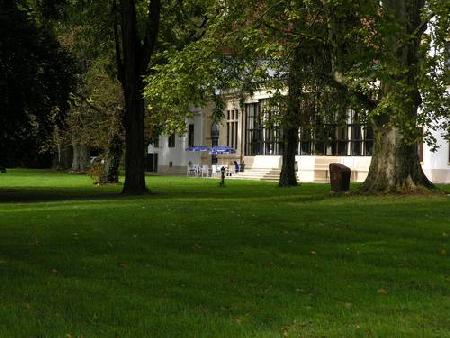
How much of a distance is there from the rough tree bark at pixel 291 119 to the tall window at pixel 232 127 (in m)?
27.0

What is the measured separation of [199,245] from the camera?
1136cm

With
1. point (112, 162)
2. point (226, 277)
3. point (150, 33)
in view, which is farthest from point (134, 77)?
point (226, 277)

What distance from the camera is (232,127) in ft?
214

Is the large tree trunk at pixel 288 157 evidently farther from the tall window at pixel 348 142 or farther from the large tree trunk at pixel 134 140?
the large tree trunk at pixel 134 140

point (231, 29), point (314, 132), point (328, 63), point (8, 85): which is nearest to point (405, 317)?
point (231, 29)

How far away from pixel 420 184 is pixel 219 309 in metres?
17.5

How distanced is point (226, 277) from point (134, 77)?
21.0 metres

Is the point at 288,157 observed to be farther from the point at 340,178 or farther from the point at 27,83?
the point at 27,83

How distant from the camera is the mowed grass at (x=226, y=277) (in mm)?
6125

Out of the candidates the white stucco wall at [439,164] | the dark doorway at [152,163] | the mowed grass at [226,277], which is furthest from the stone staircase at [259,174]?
the mowed grass at [226,277]

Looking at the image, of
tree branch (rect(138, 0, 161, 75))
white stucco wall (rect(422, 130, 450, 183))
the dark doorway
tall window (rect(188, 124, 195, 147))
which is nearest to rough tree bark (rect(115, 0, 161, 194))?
tree branch (rect(138, 0, 161, 75))

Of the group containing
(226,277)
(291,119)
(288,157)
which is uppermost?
(291,119)

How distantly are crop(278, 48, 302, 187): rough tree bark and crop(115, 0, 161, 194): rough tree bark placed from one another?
5.74 metres

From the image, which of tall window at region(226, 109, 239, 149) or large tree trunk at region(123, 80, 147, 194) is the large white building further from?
large tree trunk at region(123, 80, 147, 194)
